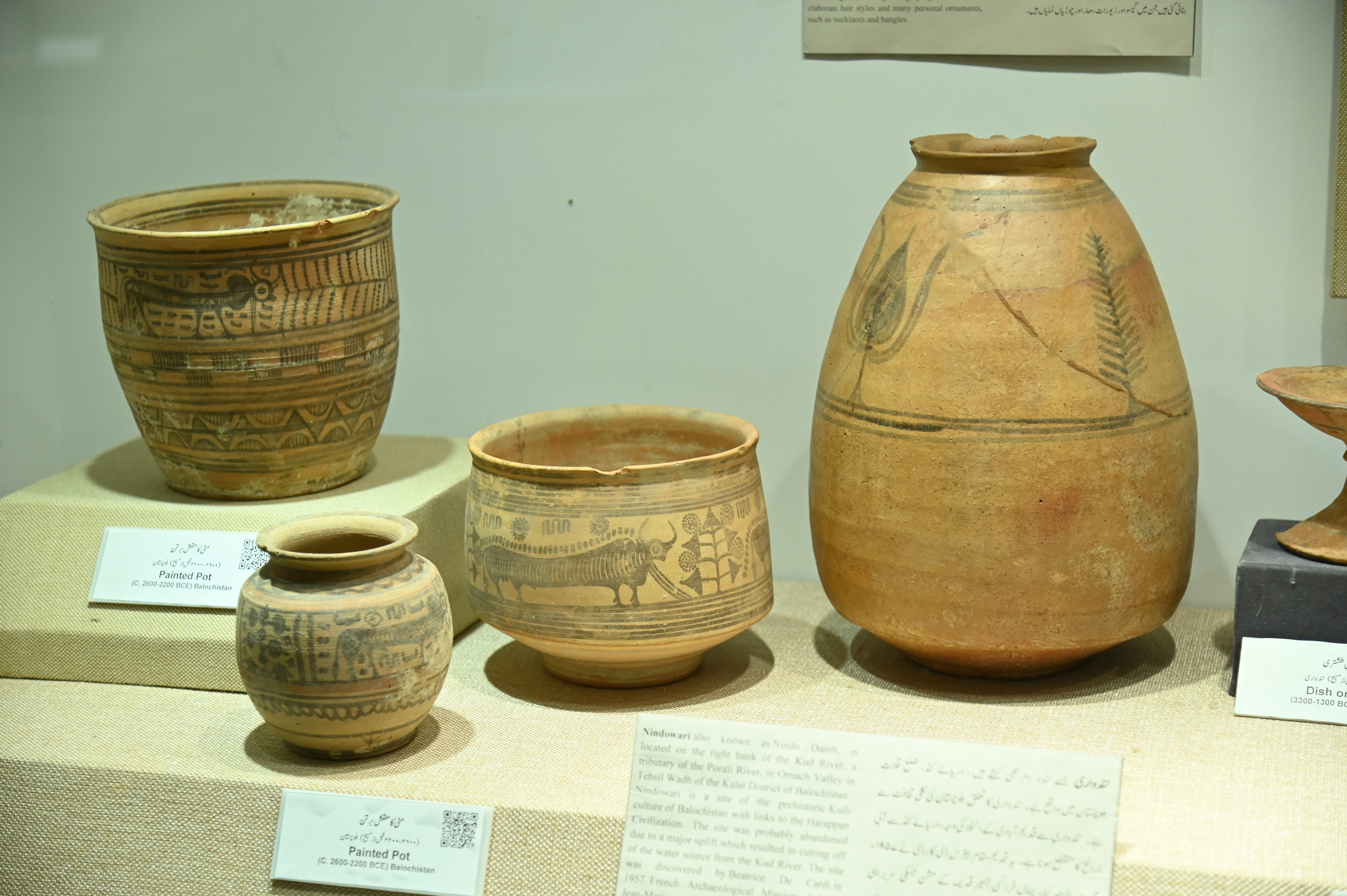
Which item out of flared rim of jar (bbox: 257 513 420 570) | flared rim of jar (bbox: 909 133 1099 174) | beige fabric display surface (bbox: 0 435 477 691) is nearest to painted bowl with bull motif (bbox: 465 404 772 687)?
flared rim of jar (bbox: 257 513 420 570)

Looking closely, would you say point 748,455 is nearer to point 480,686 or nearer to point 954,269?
point 954,269

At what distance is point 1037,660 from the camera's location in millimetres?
1532

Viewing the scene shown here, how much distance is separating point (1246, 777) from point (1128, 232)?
551 mm

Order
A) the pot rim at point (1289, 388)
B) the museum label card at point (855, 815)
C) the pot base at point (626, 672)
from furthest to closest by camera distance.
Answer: the pot base at point (626, 672) < the pot rim at point (1289, 388) < the museum label card at point (855, 815)

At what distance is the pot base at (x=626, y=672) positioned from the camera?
1575 mm

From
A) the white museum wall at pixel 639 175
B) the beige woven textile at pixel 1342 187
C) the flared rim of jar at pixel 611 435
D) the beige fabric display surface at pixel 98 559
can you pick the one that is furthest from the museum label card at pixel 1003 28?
the beige fabric display surface at pixel 98 559

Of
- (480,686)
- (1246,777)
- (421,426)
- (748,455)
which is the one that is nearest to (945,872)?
(1246,777)

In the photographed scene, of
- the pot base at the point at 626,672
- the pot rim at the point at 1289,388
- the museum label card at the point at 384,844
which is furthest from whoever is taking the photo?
the pot base at the point at 626,672

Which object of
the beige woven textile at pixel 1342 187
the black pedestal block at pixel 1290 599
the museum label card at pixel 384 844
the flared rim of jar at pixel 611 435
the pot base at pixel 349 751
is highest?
the beige woven textile at pixel 1342 187

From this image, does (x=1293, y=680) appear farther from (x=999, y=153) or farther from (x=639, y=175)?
(x=639, y=175)

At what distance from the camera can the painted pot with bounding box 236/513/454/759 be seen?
4.40 ft

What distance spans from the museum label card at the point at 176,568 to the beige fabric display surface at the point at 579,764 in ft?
0.35

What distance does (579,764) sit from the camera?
142cm

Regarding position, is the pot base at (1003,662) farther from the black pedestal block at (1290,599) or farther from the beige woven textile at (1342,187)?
the beige woven textile at (1342,187)
